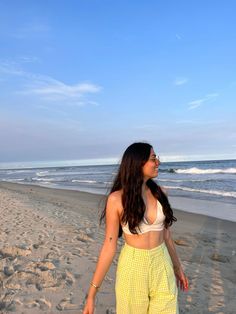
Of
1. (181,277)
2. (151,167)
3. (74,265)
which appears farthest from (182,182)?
(151,167)

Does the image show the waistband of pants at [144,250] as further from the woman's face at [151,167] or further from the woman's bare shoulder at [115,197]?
the woman's face at [151,167]

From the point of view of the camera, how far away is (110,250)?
7.35ft

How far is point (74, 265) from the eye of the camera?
544 cm

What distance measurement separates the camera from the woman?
2186 mm

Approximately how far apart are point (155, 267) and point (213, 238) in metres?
6.43

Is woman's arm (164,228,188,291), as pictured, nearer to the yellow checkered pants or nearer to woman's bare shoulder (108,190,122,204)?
the yellow checkered pants

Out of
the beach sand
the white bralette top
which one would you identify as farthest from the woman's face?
the beach sand

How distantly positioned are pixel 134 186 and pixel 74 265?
141 inches

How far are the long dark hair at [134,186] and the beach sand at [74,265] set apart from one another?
1445 millimetres

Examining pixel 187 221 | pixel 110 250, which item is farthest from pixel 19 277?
pixel 187 221

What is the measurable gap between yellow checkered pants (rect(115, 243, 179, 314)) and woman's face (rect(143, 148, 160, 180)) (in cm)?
46

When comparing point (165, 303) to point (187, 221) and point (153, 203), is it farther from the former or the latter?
point (187, 221)

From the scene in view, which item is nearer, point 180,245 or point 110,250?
point 110,250

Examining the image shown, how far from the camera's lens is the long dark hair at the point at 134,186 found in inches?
85.7
